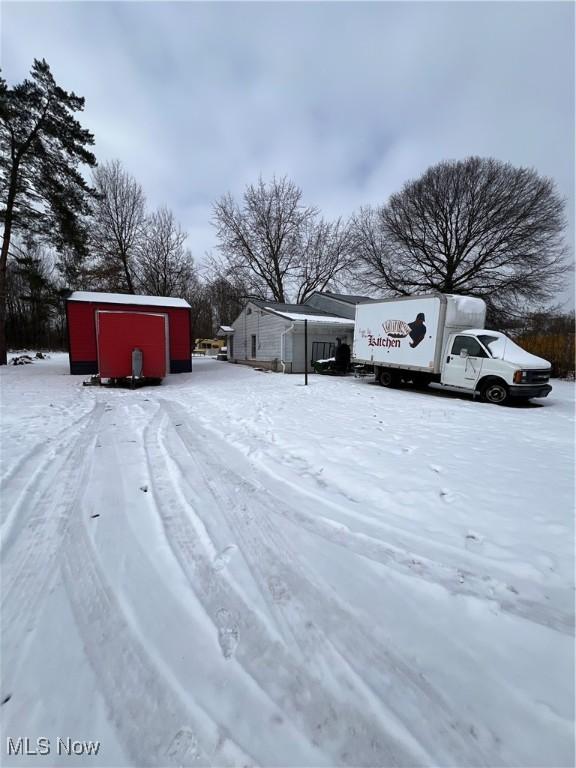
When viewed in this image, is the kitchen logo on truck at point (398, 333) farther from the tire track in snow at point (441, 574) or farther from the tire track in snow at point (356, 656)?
the tire track in snow at point (356, 656)

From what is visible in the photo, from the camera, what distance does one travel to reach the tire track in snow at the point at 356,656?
1.31m

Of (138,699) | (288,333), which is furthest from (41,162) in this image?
(138,699)

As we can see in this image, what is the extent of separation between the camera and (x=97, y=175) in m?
25.1

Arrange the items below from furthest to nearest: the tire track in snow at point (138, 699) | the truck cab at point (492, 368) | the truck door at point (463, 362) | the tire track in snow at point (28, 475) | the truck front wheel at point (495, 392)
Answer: the truck door at point (463, 362) → the truck front wheel at point (495, 392) → the truck cab at point (492, 368) → the tire track in snow at point (28, 475) → the tire track in snow at point (138, 699)

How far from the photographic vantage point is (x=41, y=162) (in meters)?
15.9

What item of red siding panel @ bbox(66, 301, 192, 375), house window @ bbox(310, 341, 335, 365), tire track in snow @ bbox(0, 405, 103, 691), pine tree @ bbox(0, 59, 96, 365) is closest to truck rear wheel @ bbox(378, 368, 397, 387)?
house window @ bbox(310, 341, 335, 365)

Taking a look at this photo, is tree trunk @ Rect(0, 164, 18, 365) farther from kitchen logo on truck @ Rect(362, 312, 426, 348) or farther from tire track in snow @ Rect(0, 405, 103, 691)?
kitchen logo on truck @ Rect(362, 312, 426, 348)

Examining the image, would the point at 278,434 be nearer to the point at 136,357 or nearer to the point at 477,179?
the point at 136,357

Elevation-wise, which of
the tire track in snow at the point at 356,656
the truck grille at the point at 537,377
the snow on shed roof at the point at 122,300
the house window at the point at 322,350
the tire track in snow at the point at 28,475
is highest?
the snow on shed roof at the point at 122,300

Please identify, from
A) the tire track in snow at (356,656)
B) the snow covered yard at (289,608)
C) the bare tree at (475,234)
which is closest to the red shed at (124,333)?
the snow covered yard at (289,608)

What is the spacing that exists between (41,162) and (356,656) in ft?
76.4

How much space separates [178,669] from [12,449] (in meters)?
4.38

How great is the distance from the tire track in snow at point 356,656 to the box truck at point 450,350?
8.58 m

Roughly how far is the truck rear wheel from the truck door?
7.78 ft
